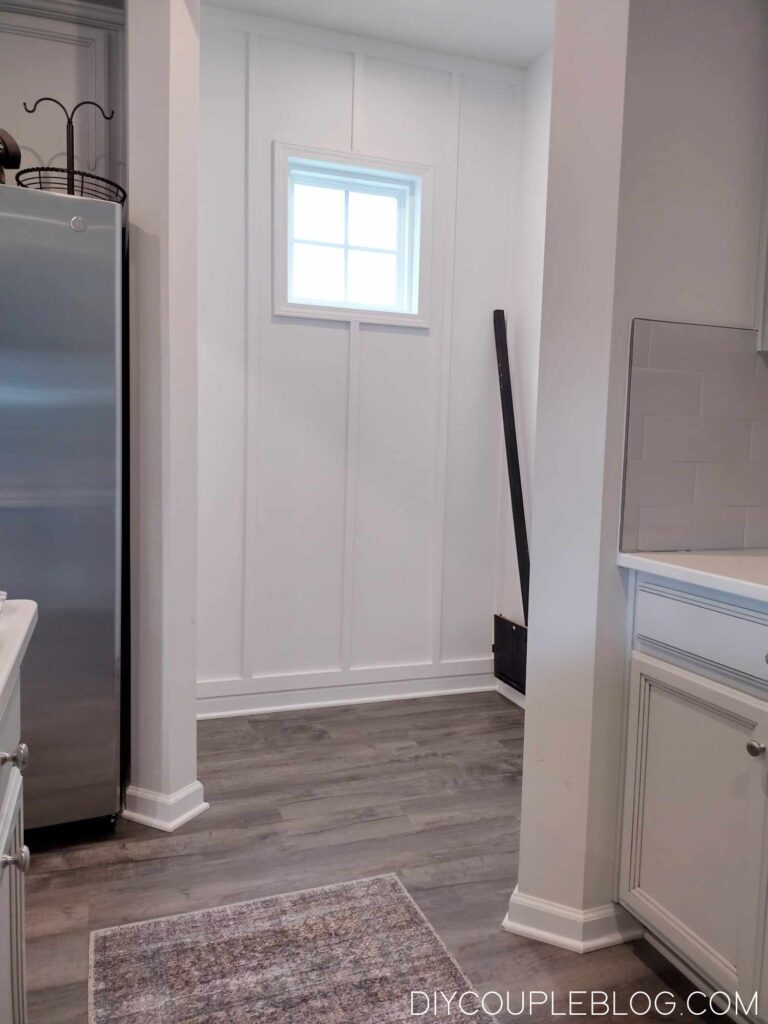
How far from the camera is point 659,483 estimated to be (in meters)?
1.73

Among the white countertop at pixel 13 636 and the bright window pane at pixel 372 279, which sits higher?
the bright window pane at pixel 372 279

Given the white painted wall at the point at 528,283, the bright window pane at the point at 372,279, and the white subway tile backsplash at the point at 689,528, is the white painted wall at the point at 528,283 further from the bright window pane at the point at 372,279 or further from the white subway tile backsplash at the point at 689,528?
the white subway tile backsplash at the point at 689,528

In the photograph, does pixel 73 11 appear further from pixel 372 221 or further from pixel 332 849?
pixel 332 849

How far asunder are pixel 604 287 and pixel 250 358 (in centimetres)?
182

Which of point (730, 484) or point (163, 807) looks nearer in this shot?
point (730, 484)

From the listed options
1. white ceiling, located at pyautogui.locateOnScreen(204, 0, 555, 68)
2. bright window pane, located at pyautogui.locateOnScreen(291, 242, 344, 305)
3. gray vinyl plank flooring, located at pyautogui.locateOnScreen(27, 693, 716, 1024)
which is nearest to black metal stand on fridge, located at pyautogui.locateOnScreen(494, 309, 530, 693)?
gray vinyl plank flooring, located at pyautogui.locateOnScreen(27, 693, 716, 1024)

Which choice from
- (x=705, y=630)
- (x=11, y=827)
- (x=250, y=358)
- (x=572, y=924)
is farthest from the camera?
(x=250, y=358)

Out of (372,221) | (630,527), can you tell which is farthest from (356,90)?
(630,527)

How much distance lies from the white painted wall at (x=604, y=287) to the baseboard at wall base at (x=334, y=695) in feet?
5.42

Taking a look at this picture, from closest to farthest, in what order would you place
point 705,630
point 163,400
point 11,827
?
1. point 11,827
2. point 705,630
3. point 163,400

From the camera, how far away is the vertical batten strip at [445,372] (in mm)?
3355

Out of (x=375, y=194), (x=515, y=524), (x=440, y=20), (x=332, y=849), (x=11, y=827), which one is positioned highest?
(x=440, y=20)

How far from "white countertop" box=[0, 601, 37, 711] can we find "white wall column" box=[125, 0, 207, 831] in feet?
3.58

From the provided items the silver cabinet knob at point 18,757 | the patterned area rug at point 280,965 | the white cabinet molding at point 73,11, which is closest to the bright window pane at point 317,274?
the white cabinet molding at point 73,11
